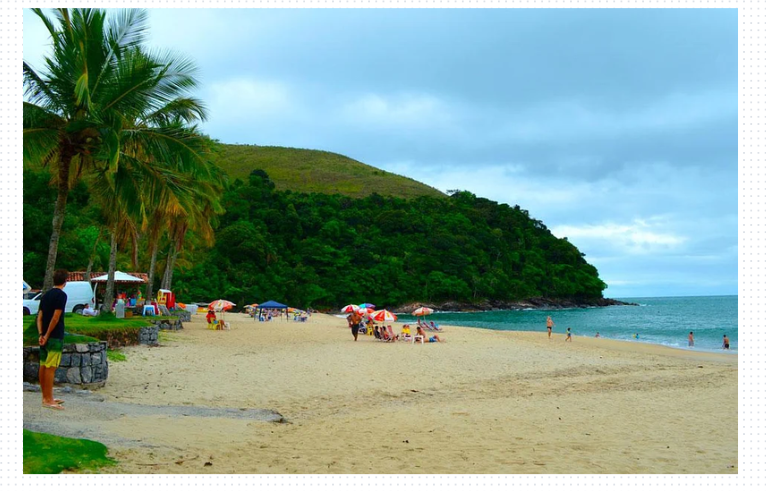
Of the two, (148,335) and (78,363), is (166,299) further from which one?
(78,363)

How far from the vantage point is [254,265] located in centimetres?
6806

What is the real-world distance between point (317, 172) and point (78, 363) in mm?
111740

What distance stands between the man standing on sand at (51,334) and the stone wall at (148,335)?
9520 mm

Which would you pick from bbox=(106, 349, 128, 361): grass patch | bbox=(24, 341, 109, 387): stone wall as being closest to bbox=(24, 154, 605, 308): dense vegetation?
bbox=(106, 349, 128, 361): grass patch

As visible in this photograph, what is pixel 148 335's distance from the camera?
611 inches

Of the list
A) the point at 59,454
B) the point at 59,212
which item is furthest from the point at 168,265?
the point at 59,454

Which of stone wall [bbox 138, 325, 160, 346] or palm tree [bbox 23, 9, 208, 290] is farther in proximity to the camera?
stone wall [bbox 138, 325, 160, 346]

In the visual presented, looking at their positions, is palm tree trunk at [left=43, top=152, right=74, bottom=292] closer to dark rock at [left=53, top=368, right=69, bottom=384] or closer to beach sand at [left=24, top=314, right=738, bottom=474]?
dark rock at [left=53, top=368, right=69, bottom=384]

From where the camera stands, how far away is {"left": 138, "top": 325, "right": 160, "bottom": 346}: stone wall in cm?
1530

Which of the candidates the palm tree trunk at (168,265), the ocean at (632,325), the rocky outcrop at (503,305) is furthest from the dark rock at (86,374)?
the rocky outcrop at (503,305)

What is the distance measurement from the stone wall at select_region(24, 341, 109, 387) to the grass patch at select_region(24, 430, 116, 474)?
358cm

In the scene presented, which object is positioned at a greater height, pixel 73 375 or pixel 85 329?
pixel 85 329
